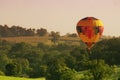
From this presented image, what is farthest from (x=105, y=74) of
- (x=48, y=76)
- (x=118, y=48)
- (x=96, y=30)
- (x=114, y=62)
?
(x=118, y=48)

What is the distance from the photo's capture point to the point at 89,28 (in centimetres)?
5509

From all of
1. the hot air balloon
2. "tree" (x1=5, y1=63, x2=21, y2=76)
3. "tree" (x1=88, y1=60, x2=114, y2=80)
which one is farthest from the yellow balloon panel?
"tree" (x1=5, y1=63, x2=21, y2=76)

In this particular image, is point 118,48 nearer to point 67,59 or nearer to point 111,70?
point 67,59

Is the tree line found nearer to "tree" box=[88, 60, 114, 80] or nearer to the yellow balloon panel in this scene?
"tree" box=[88, 60, 114, 80]

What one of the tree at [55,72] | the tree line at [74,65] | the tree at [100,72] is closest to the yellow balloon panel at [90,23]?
the tree line at [74,65]

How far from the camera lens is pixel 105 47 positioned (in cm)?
13475

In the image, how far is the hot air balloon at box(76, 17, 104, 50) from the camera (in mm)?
54812

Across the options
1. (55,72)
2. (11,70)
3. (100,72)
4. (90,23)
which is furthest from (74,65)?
(90,23)

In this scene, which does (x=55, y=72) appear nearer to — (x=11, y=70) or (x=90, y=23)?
(x=11, y=70)

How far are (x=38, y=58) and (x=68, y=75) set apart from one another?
90.5 m

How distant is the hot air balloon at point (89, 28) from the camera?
180ft

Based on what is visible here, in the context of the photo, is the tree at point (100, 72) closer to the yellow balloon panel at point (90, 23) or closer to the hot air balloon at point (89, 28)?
the hot air balloon at point (89, 28)

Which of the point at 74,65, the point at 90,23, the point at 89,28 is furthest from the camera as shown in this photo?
the point at 74,65

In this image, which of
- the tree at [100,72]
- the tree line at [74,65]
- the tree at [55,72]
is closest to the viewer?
the tree at [100,72]
